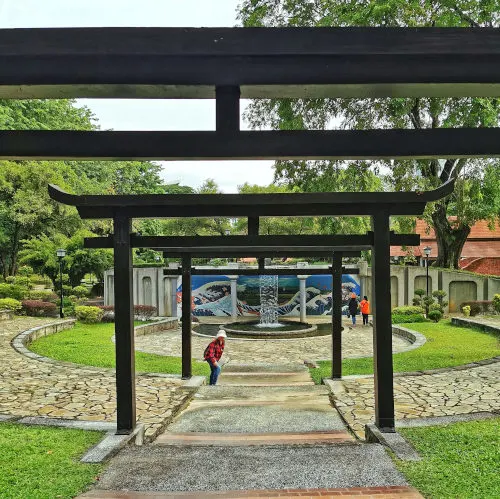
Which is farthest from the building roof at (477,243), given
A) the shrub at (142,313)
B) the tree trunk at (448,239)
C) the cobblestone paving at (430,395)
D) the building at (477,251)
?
the cobblestone paving at (430,395)

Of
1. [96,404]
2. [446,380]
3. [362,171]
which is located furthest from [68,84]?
[362,171]

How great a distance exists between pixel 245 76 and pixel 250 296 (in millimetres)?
23150

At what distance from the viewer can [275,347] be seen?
1638 cm

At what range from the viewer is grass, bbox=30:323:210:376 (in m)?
11.7

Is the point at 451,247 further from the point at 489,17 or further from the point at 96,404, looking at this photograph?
the point at 96,404

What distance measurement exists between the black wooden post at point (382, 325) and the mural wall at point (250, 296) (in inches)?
764

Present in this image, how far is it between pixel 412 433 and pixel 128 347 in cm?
361

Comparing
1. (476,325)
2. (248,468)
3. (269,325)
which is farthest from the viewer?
(269,325)

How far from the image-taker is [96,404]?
790 cm

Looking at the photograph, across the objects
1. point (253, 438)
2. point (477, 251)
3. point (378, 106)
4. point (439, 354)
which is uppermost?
point (378, 106)

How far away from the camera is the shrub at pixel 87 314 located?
2016 centimetres

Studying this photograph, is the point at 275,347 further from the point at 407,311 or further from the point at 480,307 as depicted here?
the point at 480,307

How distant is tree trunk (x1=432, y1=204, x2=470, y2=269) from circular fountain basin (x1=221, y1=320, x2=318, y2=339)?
27.5 feet

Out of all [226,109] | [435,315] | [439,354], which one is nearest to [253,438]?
[226,109]
